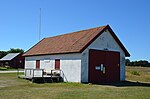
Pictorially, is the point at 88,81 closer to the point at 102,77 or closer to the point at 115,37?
the point at 102,77

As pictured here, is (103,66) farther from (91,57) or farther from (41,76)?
(41,76)

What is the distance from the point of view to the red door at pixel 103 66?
1033 inches

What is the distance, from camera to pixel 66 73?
26844 mm

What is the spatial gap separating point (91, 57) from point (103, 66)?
200 cm

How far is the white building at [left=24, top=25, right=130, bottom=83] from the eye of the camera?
84.0ft

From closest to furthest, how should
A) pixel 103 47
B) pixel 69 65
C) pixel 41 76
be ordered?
pixel 41 76, pixel 69 65, pixel 103 47

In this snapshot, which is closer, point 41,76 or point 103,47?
point 41,76

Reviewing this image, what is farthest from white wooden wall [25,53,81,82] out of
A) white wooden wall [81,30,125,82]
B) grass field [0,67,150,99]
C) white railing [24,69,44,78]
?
grass field [0,67,150,99]

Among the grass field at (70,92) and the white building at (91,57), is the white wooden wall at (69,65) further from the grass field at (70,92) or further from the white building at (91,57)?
the grass field at (70,92)

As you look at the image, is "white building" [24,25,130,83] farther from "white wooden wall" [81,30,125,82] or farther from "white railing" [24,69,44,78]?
"white railing" [24,69,44,78]

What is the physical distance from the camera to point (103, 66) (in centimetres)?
2739

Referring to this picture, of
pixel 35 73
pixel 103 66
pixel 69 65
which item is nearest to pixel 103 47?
pixel 103 66

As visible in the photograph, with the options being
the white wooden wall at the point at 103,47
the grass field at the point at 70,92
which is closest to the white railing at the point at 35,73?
the white wooden wall at the point at 103,47

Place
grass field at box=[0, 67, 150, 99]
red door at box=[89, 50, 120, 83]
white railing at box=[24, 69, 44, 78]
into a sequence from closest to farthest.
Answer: grass field at box=[0, 67, 150, 99] < white railing at box=[24, 69, 44, 78] < red door at box=[89, 50, 120, 83]
